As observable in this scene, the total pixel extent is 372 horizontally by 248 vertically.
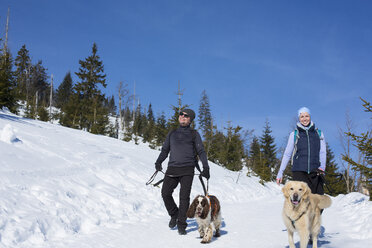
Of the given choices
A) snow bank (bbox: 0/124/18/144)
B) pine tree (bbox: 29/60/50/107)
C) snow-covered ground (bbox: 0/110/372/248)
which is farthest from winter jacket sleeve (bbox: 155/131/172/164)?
pine tree (bbox: 29/60/50/107)

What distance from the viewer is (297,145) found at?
4.62 meters

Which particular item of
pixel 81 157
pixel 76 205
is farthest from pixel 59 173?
pixel 81 157

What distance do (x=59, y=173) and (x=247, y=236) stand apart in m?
5.07

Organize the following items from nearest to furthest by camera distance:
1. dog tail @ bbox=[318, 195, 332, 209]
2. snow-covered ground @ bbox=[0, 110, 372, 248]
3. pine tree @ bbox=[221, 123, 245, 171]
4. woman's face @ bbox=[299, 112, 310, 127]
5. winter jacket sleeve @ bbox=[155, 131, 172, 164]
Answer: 1. dog tail @ bbox=[318, 195, 332, 209]
2. snow-covered ground @ bbox=[0, 110, 372, 248]
3. woman's face @ bbox=[299, 112, 310, 127]
4. winter jacket sleeve @ bbox=[155, 131, 172, 164]
5. pine tree @ bbox=[221, 123, 245, 171]

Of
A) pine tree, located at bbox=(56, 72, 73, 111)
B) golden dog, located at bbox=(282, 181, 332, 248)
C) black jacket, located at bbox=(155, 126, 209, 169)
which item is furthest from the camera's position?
pine tree, located at bbox=(56, 72, 73, 111)

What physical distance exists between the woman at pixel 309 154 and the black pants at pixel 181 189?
171cm

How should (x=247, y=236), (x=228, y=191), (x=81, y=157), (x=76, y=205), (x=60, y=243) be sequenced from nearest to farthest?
1. (x=60, y=243)
2. (x=247, y=236)
3. (x=76, y=205)
4. (x=81, y=157)
5. (x=228, y=191)

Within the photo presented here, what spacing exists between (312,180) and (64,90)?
6781 centimetres

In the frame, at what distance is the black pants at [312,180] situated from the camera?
450 centimetres

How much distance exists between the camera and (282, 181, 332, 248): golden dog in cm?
364

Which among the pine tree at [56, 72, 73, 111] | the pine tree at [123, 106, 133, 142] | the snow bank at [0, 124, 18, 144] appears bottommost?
the snow bank at [0, 124, 18, 144]

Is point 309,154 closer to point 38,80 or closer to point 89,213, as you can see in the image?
point 89,213

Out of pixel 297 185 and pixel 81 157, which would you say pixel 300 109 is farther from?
pixel 81 157

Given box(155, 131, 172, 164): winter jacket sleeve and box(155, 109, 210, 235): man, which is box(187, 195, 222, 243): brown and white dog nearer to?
box(155, 109, 210, 235): man
